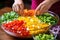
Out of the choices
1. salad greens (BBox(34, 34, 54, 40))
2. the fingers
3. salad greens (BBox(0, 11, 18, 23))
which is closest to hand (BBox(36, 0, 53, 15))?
the fingers

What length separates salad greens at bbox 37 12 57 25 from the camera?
4.68ft

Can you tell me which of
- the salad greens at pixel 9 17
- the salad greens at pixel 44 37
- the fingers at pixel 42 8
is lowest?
the salad greens at pixel 44 37

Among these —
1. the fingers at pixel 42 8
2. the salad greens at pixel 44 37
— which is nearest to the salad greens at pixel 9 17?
the fingers at pixel 42 8

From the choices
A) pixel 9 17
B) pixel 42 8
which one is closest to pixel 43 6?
pixel 42 8

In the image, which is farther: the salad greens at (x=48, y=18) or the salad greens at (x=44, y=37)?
the salad greens at (x=48, y=18)

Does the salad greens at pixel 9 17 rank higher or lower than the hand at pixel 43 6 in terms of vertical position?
lower

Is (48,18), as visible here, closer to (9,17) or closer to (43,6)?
(43,6)

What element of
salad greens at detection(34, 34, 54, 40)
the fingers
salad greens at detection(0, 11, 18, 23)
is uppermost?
the fingers

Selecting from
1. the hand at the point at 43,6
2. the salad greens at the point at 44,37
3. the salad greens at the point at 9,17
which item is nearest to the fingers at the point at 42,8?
the hand at the point at 43,6

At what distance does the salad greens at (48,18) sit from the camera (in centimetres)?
143

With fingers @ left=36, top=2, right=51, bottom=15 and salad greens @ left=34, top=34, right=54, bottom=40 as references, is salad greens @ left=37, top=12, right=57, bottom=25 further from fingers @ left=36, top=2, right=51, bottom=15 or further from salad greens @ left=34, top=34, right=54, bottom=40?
salad greens @ left=34, top=34, right=54, bottom=40

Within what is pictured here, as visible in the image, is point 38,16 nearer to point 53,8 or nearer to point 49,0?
point 49,0

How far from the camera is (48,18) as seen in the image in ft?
4.83

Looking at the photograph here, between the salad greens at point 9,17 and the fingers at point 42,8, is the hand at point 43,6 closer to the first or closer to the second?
the fingers at point 42,8
